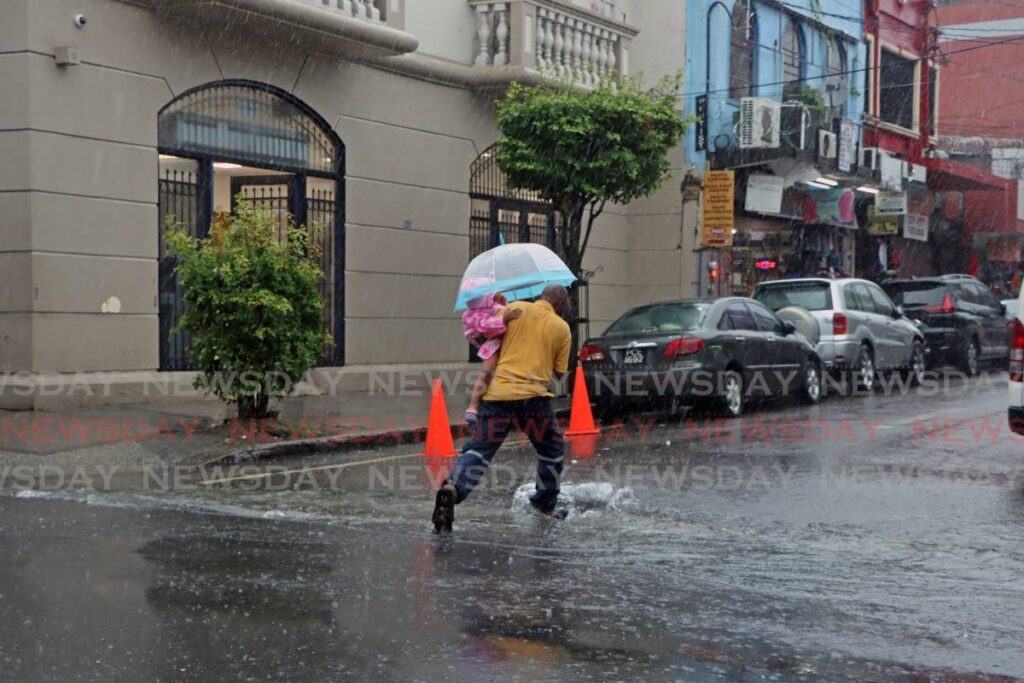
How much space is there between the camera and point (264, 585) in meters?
6.37

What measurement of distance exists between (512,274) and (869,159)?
23823 millimetres

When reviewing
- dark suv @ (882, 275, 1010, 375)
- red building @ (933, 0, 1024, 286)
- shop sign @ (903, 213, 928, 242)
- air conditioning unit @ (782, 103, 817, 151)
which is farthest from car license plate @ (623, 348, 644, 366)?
red building @ (933, 0, 1024, 286)

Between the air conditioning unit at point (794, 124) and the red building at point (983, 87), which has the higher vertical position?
the red building at point (983, 87)

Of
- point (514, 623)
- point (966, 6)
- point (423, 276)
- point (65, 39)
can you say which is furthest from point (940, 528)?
point (966, 6)

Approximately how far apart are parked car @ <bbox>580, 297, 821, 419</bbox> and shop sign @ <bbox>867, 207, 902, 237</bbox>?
16.5 m

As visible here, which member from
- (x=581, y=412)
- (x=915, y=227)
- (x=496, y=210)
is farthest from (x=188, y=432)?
(x=915, y=227)

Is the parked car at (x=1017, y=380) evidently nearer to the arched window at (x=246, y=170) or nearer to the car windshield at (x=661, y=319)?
the car windshield at (x=661, y=319)

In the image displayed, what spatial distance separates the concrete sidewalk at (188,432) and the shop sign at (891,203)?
19543mm

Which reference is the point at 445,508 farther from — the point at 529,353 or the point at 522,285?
the point at 522,285

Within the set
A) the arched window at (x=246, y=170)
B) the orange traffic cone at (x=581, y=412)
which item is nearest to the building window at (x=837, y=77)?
the arched window at (x=246, y=170)

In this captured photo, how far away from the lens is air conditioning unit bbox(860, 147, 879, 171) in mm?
30172

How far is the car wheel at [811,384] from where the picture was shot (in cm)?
1778

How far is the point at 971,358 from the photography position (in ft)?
74.7

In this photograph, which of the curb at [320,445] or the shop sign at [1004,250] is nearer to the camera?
the curb at [320,445]
